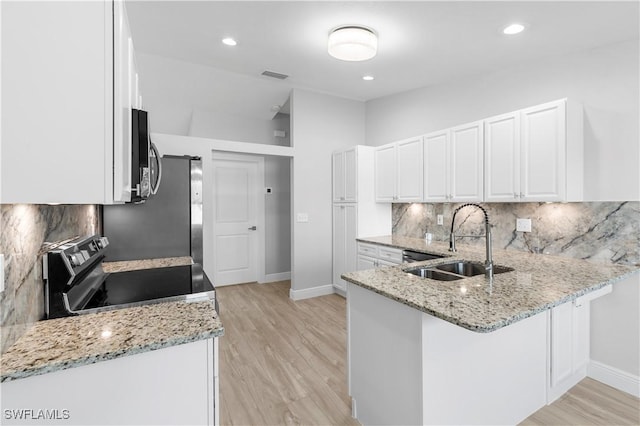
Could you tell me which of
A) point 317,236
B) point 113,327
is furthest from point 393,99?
point 113,327

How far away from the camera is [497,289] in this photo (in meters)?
1.68

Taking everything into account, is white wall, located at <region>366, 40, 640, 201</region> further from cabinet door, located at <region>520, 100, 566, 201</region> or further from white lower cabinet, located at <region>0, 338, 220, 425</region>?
white lower cabinet, located at <region>0, 338, 220, 425</region>

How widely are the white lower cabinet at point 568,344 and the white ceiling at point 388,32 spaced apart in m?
1.96

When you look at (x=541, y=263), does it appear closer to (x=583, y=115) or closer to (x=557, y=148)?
(x=557, y=148)

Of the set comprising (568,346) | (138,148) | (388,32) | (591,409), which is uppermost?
(388,32)

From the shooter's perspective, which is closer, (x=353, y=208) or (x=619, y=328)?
(x=619, y=328)

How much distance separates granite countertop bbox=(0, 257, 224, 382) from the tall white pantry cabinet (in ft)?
9.72

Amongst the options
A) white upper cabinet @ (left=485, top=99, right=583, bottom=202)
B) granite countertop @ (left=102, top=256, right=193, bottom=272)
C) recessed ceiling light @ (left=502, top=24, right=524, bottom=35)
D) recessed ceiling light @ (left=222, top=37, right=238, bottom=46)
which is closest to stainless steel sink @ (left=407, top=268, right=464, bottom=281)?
white upper cabinet @ (left=485, top=99, right=583, bottom=202)

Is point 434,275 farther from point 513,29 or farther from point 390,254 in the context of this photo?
point 513,29

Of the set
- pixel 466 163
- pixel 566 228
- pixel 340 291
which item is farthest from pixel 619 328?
pixel 340 291

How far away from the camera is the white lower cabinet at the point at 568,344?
6.66ft

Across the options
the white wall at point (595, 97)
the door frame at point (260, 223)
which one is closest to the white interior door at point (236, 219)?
the door frame at point (260, 223)

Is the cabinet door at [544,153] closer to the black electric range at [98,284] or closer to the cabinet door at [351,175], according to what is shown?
the cabinet door at [351,175]

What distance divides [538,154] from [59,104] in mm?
3104
